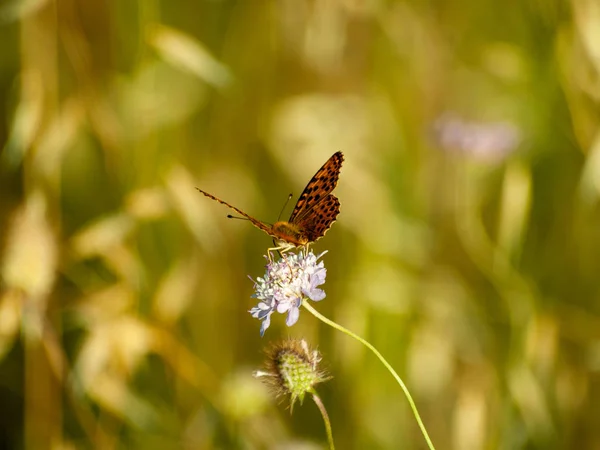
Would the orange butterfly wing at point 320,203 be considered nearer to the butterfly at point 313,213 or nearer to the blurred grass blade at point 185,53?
the butterfly at point 313,213

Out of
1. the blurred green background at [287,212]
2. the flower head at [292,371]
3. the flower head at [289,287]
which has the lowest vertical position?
the flower head at [292,371]

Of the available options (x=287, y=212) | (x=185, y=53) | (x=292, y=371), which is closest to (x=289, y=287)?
(x=292, y=371)

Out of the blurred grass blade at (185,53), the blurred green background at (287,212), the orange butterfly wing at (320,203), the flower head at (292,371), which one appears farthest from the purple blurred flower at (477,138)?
the flower head at (292,371)

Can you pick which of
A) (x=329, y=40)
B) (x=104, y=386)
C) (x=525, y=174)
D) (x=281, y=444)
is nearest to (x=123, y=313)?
(x=104, y=386)

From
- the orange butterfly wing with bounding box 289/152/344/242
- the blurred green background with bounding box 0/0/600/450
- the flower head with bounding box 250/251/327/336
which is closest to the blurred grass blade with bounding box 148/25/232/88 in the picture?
the blurred green background with bounding box 0/0/600/450

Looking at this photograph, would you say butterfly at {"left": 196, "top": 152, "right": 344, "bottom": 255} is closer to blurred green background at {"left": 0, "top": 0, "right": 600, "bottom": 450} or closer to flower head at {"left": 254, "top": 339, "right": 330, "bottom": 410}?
flower head at {"left": 254, "top": 339, "right": 330, "bottom": 410}

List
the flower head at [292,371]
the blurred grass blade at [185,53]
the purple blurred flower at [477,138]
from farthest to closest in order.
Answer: the purple blurred flower at [477,138]
the blurred grass blade at [185,53]
the flower head at [292,371]
